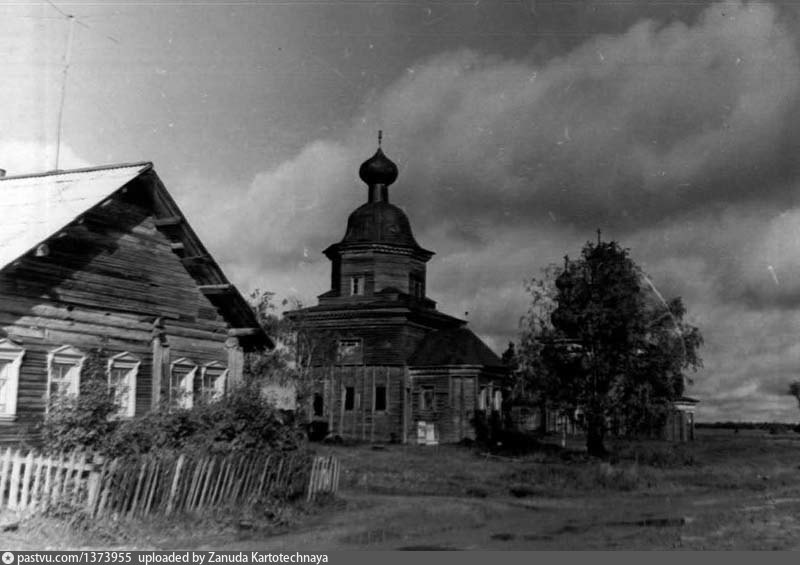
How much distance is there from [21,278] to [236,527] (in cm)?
814

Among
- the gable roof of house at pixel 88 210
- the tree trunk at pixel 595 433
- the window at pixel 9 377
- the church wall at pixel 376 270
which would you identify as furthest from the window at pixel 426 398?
the window at pixel 9 377

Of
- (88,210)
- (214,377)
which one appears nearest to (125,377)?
(214,377)

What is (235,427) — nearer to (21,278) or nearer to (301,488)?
(301,488)

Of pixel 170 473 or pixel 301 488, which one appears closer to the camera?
pixel 170 473

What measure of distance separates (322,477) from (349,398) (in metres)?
27.7

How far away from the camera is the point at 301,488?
17312 mm

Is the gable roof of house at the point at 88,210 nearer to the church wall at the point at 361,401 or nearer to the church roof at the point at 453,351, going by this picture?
Answer: the church roof at the point at 453,351

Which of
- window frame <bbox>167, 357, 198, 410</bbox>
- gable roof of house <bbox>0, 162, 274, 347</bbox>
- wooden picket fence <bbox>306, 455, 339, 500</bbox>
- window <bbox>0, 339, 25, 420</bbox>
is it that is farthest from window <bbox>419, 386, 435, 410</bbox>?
window <bbox>0, 339, 25, 420</bbox>

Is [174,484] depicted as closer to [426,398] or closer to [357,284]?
[426,398]

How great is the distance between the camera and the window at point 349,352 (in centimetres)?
4553

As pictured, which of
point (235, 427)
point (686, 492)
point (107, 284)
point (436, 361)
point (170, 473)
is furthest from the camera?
point (436, 361)

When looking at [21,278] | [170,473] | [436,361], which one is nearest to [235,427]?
[170,473]

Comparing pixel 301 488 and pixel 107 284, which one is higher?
pixel 107 284

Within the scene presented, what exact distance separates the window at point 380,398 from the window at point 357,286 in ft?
19.6
